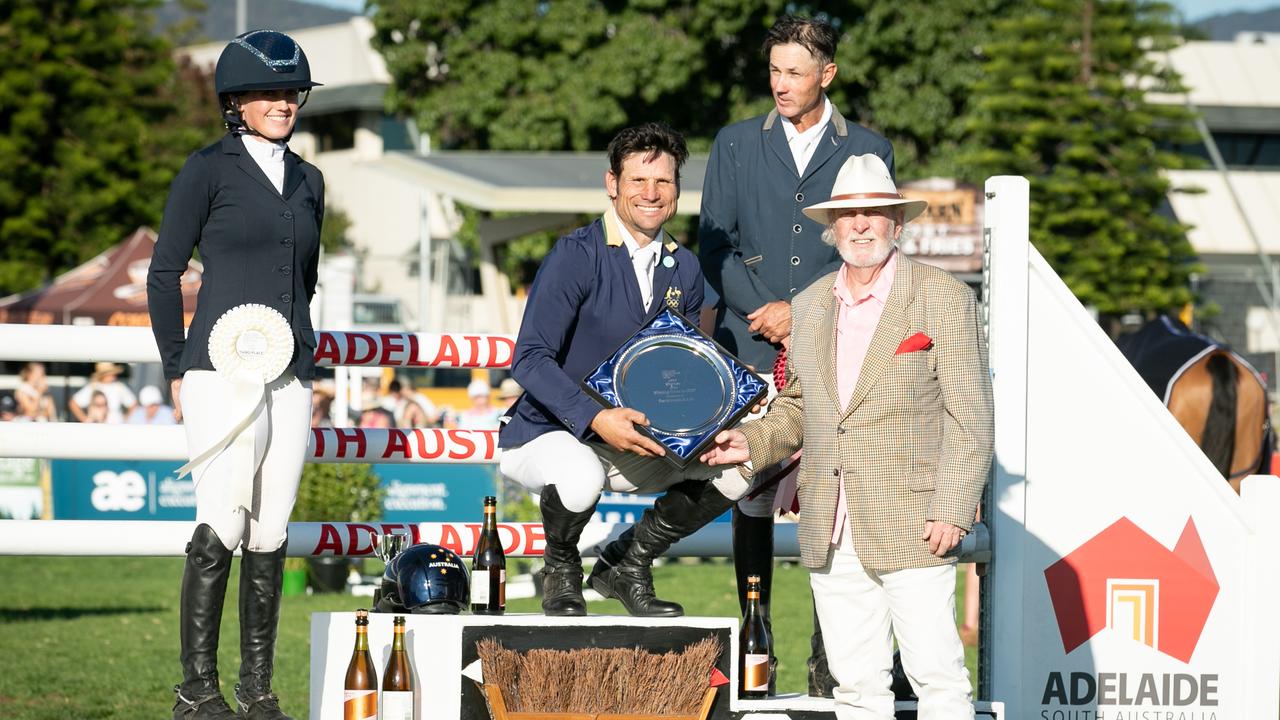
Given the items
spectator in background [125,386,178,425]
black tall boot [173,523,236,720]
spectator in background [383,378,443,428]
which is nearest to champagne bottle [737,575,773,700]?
black tall boot [173,523,236,720]

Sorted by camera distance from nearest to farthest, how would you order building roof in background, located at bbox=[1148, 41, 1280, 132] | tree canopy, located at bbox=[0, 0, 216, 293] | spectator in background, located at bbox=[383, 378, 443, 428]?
spectator in background, located at bbox=[383, 378, 443, 428], tree canopy, located at bbox=[0, 0, 216, 293], building roof in background, located at bbox=[1148, 41, 1280, 132]

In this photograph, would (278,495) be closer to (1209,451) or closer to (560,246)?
(560,246)

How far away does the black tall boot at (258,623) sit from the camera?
197 inches

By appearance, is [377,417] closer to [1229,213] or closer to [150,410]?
[150,410]

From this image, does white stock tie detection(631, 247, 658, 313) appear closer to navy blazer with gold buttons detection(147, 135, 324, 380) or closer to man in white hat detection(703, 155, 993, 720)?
man in white hat detection(703, 155, 993, 720)

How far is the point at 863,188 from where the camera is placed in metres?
4.86

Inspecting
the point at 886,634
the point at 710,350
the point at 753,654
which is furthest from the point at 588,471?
the point at 886,634

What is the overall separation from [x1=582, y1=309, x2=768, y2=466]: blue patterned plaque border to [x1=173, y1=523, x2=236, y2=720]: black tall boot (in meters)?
1.28

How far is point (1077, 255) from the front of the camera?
28.6 meters

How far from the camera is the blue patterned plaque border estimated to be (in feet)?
16.5

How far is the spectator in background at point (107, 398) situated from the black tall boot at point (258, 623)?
12386 millimetres

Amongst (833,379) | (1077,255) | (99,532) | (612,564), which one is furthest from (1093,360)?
(1077,255)

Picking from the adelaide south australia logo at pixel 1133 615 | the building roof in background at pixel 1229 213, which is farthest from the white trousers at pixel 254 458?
the building roof in background at pixel 1229 213

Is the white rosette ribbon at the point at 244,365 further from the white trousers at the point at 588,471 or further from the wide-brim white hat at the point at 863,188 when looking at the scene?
the wide-brim white hat at the point at 863,188
